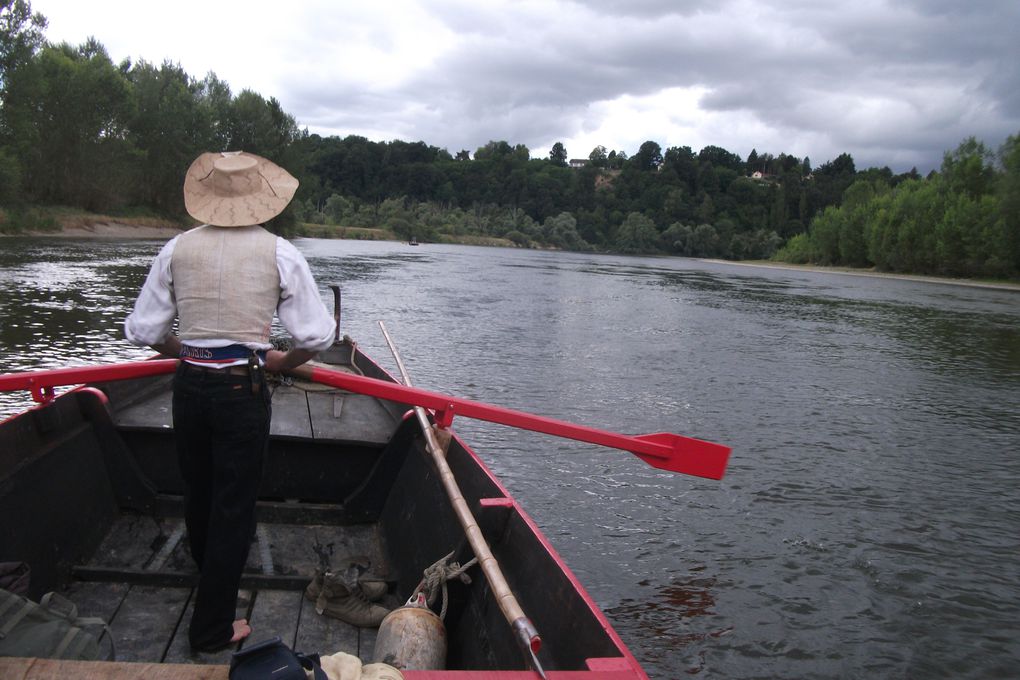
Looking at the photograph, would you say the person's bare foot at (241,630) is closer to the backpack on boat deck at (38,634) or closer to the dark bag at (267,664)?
the backpack on boat deck at (38,634)

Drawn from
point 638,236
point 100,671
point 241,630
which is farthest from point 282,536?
point 638,236

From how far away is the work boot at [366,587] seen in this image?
4.10 m

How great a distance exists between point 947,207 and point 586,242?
91.5 m

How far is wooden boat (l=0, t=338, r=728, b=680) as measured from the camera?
3.12 m

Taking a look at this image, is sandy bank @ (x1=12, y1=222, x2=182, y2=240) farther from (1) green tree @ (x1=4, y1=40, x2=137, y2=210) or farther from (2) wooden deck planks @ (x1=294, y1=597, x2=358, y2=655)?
(2) wooden deck planks @ (x1=294, y1=597, x2=358, y2=655)

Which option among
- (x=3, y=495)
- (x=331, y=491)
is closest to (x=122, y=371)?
(x=3, y=495)

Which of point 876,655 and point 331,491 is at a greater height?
point 331,491

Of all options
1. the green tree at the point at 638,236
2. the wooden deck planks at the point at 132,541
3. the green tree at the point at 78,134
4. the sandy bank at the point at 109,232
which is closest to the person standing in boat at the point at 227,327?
the wooden deck planks at the point at 132,541

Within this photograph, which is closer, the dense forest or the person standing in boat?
the person standing in boat

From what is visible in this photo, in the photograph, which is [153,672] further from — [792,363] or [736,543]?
[792,363]

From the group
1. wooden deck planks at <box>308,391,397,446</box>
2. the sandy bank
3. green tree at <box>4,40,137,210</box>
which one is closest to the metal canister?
wooden deck planks at <box>308,391,397,446</box>

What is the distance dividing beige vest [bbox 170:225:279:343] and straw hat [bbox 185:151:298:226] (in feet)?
0.23

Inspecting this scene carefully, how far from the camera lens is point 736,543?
Answer: 8102 millimetres

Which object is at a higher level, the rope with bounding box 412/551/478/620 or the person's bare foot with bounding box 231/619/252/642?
the rope with bounding box 412/551/478/620
